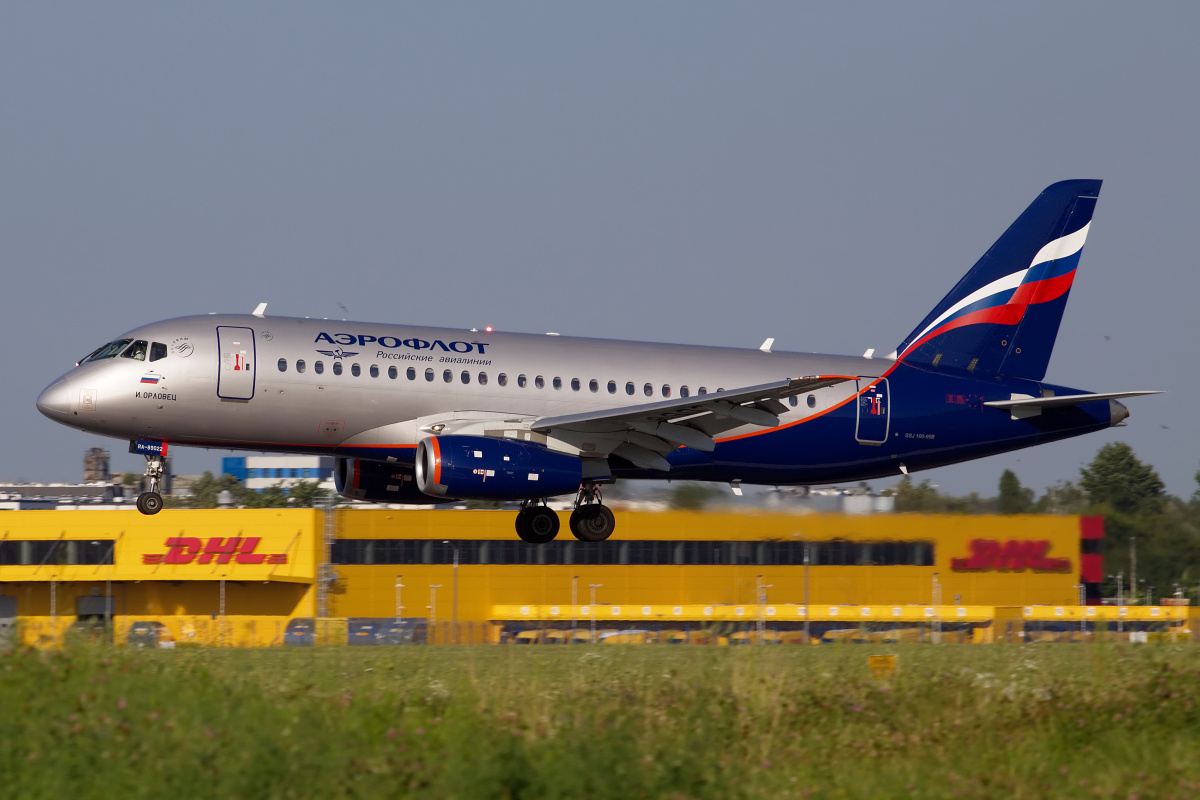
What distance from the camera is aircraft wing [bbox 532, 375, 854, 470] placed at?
2448 centimetres

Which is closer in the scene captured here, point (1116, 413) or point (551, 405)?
point (551, 405)

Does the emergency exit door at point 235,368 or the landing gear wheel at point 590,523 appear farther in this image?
the landing gear wheel at point 590,523

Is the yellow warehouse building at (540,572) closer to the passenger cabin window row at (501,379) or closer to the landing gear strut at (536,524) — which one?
the landing gear strut at (536,524)

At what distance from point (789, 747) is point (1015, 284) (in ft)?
66.7

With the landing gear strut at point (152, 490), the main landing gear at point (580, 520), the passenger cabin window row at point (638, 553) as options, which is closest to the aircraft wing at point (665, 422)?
the main landing gear at point (580, 520)

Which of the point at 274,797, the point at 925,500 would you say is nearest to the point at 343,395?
the point at 274,797

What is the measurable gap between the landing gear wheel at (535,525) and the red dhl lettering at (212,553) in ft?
92.1

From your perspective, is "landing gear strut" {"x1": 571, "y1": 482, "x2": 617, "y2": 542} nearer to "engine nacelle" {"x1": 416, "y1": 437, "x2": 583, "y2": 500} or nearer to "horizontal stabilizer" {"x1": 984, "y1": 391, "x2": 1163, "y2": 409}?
"engine nacelle" {"x1": 416, "y1": 437, "x2": 583, "y2": 500}

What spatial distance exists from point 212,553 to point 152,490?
2896 centimetres

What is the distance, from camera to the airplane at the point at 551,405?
80.5 feet

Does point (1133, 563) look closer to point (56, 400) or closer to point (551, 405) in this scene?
point (551, 405)

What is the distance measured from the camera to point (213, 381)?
964 inches

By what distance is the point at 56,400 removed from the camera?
24469 millimetres

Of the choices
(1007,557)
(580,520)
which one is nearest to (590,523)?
(580,520)
